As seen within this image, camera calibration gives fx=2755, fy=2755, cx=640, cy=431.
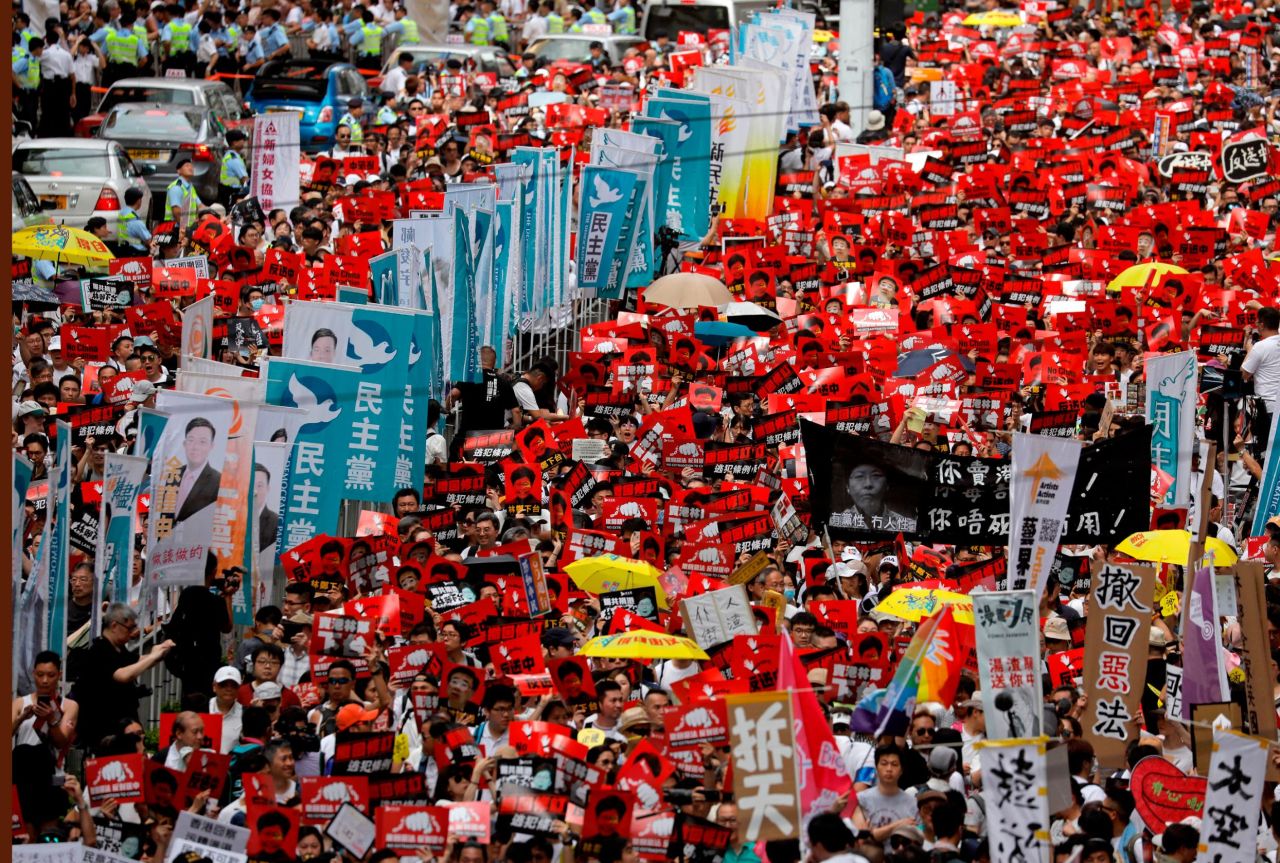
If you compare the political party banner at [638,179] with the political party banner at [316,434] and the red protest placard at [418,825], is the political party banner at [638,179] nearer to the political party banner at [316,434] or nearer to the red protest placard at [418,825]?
the political party banner at [316,434]

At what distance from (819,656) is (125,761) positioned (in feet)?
11.7

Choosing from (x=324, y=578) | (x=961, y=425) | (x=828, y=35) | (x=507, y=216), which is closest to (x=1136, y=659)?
(x=324, y=578)

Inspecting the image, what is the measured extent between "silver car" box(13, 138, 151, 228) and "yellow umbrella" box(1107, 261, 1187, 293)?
28.3ft

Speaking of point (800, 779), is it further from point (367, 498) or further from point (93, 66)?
point (93, 66)

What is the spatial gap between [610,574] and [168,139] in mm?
13387

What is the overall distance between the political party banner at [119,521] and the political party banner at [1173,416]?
21.1 ft

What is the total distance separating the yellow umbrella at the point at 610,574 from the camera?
50.1 feet

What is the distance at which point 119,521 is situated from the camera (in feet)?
45.8

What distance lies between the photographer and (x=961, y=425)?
19.0 m

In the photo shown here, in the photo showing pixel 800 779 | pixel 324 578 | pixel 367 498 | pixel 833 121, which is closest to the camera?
pixel 800 779

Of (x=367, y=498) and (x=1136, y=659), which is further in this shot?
(x=367, y=498)

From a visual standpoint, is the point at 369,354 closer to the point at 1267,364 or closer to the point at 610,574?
the point at 610,574

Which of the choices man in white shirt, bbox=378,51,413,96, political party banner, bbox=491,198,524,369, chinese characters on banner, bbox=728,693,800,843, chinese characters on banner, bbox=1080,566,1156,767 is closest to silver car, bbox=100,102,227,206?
man in white shirt, bbox=378,51,413,96

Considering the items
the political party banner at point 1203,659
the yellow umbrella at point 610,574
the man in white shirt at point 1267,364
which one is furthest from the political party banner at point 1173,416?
the political party banner at point 1203,659
